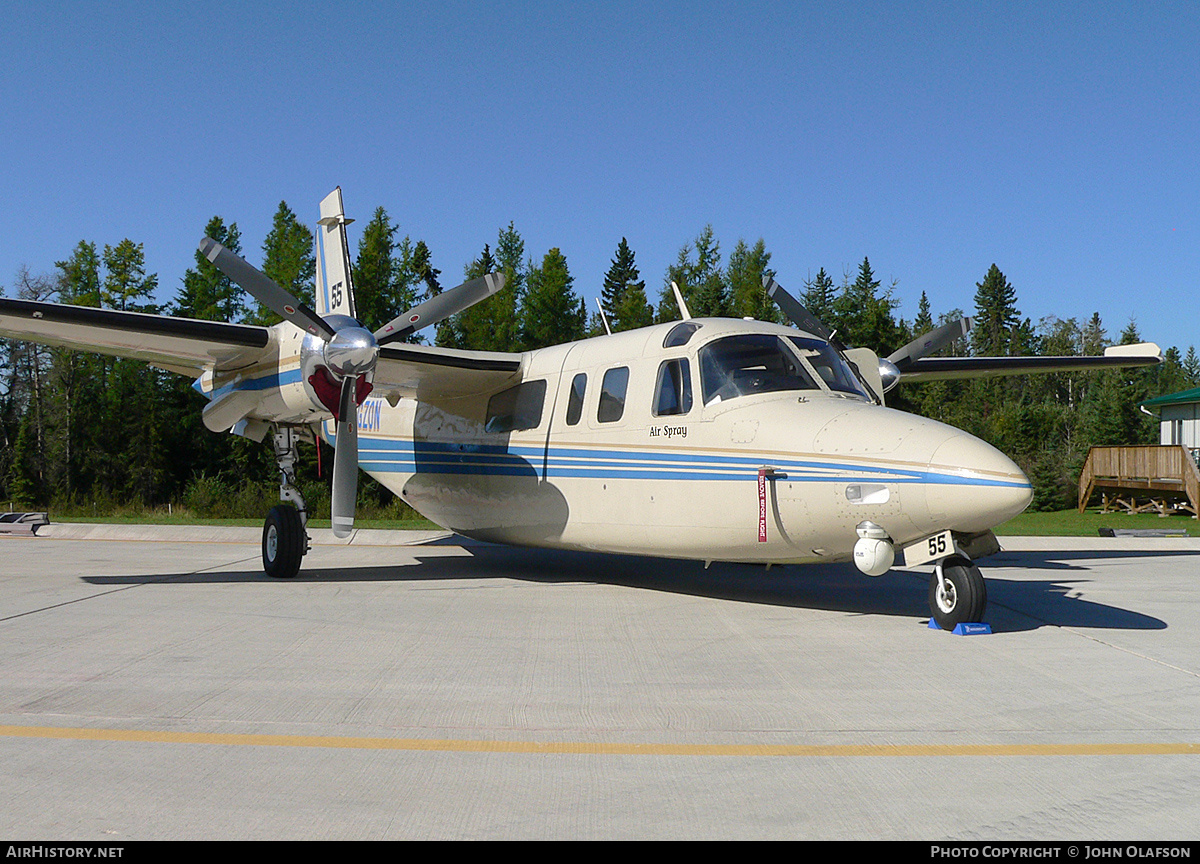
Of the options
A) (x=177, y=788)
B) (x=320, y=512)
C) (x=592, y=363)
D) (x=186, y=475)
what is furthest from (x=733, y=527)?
(x=186, y=475)

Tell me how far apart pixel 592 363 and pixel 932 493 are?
4814mm

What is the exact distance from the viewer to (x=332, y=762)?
4.46m

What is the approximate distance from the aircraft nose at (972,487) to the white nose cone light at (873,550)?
19.1 inches

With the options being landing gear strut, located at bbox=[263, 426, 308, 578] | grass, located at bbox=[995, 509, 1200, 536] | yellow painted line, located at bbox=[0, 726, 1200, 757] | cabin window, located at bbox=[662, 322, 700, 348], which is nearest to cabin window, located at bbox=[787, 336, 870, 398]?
cabin window, located at bbox=[662, 322, 700, 348]

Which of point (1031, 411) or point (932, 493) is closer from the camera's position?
point (932, 493)

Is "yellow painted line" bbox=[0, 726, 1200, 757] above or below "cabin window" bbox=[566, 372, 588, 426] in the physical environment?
below

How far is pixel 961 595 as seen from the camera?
26.1 feet

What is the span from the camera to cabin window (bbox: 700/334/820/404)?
9.33 meters

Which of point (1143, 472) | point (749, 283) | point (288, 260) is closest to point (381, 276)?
point (288, 260)

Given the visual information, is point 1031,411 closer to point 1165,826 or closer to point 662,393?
point 662,393

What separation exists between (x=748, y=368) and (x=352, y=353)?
4547 mm

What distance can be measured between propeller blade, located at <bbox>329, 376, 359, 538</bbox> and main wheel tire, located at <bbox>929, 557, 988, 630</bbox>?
670 centimetres

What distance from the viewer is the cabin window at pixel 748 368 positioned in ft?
30.6

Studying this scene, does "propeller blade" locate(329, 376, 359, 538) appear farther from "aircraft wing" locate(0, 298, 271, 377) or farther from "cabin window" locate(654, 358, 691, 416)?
"cabin window" locate(654, 358, 691, 416)
